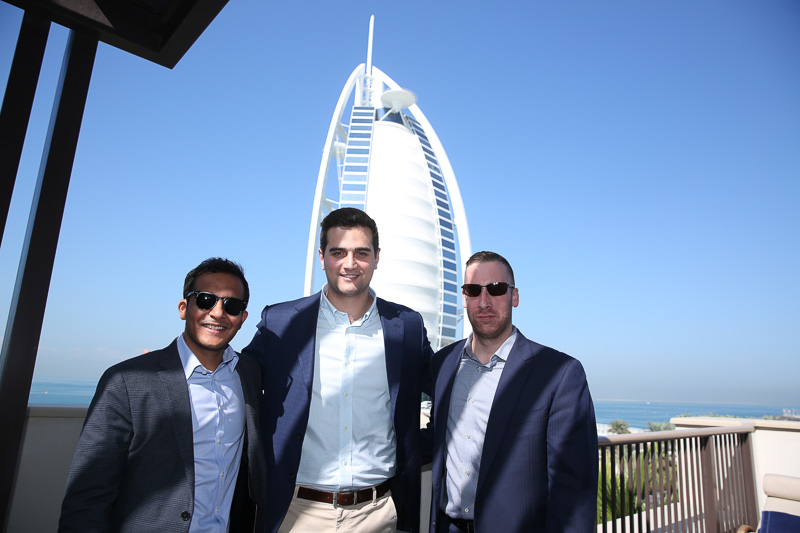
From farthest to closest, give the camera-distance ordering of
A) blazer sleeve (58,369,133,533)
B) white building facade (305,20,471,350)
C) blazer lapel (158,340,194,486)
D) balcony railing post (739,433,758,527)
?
white building facade (305,20,471,350) → balcony railing post (739,433,758,527) → blazer lapel (158,340,194,486) → blazer sleeve (58,369,133,533)

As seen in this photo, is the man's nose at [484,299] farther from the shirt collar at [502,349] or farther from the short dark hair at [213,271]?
the short dark hair at [213,271]

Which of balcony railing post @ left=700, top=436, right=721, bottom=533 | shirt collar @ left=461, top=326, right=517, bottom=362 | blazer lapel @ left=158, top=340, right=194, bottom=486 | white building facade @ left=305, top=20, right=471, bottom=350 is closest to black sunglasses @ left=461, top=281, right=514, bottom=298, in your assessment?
shirt collar @ left=461, top=326, right=517, bottom=362

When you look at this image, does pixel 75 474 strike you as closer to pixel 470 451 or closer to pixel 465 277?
pixel 470 451

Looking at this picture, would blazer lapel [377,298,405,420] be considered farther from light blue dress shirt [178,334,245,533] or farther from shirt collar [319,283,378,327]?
light blue dress shirt [178,334,245,533]

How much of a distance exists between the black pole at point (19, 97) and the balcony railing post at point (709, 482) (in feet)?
18.4

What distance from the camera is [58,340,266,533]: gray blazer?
1.59 meters

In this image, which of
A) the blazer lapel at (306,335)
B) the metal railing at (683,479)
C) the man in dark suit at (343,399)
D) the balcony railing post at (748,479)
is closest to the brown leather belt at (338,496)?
the man in dark suit at (343,399)

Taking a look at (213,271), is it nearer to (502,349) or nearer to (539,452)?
(502,349)

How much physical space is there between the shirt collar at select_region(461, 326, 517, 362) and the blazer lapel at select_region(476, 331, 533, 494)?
4cm

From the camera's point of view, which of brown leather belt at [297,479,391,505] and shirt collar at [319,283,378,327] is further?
shirt collar at [319,283,378,327]

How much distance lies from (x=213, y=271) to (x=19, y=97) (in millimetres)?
1089

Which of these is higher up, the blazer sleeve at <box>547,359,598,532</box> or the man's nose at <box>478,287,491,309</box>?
the man's nose at <box>478,287,491,309</box>

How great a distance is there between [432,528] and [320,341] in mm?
1079

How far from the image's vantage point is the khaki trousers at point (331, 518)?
2.19m
